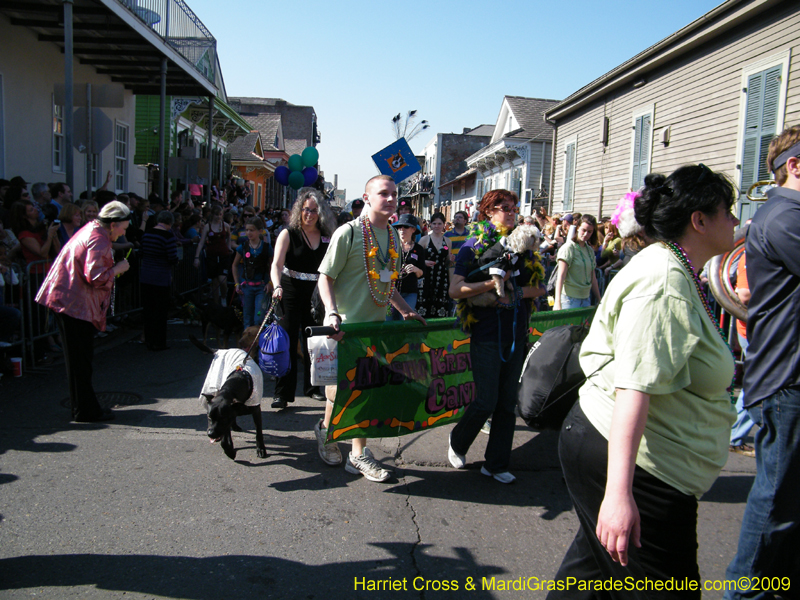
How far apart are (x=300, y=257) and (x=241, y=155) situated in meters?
29.2

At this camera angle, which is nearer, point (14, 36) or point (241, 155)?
point (14, 36)

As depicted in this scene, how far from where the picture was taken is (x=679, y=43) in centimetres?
1272

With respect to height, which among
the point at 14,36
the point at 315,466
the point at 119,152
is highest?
the point at 14,36

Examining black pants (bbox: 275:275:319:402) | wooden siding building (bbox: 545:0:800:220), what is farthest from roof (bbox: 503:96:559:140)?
black pants (bbox: 275:275:319:402)

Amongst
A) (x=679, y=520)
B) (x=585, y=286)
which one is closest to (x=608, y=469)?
(x=679, y=520)

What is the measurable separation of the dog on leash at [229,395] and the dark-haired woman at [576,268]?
374 cm

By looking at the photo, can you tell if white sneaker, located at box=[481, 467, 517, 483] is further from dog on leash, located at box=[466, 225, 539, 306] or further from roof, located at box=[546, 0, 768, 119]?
roof, located at box=[546, 0, 768, 119]

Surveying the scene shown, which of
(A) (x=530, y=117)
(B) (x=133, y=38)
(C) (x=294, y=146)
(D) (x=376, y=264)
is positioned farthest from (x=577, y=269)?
(C) (x=294, y=146)

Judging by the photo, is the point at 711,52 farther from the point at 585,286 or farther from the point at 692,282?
the point at 692,282

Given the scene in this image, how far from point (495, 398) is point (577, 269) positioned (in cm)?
328

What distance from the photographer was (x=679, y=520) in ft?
5.98

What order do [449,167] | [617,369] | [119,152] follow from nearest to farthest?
[617,369] < [119,152] < [449,167]

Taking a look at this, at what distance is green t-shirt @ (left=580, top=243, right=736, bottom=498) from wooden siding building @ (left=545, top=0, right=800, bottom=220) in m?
10.2

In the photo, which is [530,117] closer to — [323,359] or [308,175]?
[308,175]
